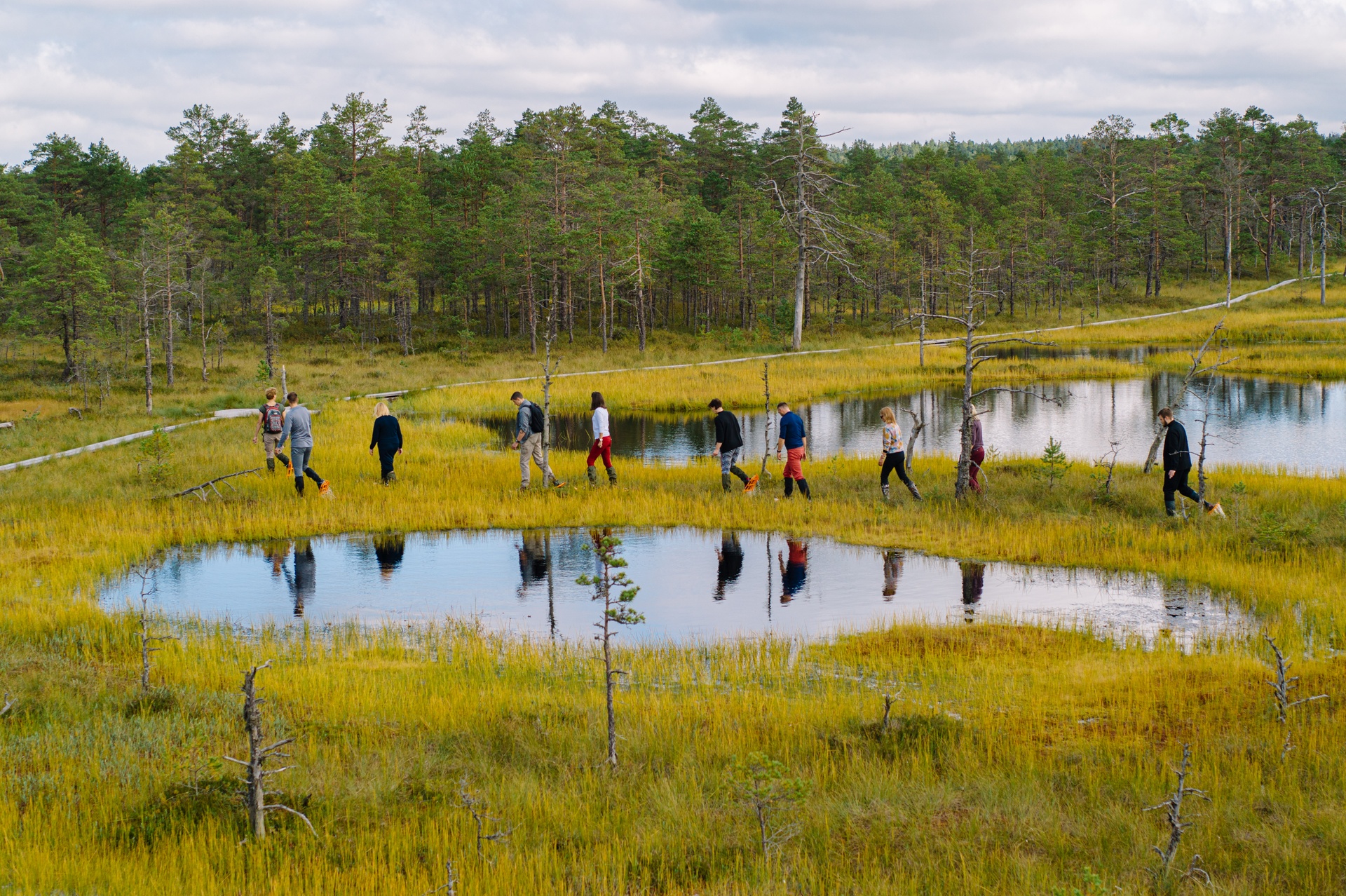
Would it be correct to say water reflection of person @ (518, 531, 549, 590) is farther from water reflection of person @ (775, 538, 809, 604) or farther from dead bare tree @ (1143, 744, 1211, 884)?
dead bare tree @ (1143, 744, 1211, 884)

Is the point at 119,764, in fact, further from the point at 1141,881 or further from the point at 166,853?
the point at 1141,881

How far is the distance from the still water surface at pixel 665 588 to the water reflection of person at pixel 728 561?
0.11 ft

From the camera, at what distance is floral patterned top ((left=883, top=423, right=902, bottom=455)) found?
17.3 metres

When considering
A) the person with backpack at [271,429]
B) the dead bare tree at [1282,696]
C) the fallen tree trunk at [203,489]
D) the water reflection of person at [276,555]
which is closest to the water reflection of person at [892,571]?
the dead bare tree at [1282,696]

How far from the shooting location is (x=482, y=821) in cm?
638

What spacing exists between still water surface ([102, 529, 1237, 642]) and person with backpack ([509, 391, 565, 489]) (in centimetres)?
258

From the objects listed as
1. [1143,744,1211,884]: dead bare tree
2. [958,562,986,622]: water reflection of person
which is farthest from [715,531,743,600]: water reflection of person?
[1143,744,1211,884]: dead bare tree

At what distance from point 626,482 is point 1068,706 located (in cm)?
1300

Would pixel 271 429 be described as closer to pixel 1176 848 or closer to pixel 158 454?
pixel 158 454

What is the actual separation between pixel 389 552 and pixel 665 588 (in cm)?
528

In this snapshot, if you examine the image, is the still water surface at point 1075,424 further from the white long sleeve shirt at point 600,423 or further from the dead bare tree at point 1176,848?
the dead bare tree at point 1176,848

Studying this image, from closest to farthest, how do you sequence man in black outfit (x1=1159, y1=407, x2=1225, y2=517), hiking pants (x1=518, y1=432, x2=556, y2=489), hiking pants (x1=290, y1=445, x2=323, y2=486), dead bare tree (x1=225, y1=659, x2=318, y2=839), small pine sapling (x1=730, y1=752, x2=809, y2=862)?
1. small pine sapling (x1=730, y1=752, x2=809, y2=862)
2. dead bare tree (x1=225, y1=659, x2=318, y2=839)
3. man in black outfit (x1=1159, y1=407, x2=1225, y2=517)
4. hiking pants (x1=290, y1=445, x2=323, y2=486)
5. hiking pants (x1=518, y1=432, x2=556, y2=489)

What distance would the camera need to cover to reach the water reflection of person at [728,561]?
45.5 feet

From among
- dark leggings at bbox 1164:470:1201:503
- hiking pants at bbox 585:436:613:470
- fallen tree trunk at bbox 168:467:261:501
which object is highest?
hiking pants at bbox 585:436:613:470
